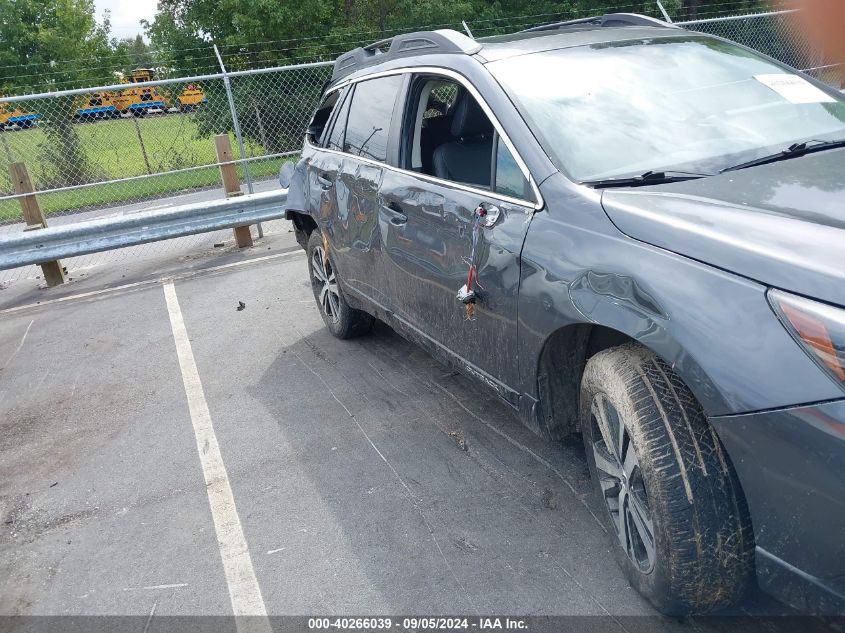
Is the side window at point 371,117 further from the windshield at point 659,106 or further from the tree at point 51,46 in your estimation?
the tree at point 51,46

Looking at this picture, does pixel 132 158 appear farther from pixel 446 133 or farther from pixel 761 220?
pixel 761 220

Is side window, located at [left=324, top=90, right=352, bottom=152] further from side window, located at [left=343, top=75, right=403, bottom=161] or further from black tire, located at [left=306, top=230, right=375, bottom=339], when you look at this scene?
black tire, located at [left=306, top=230, right=375, bottom=339]

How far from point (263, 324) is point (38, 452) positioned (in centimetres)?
217

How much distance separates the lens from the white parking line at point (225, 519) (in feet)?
10.0

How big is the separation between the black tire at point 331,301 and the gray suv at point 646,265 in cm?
88

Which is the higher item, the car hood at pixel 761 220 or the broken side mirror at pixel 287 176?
the car hood at pixel 761 220

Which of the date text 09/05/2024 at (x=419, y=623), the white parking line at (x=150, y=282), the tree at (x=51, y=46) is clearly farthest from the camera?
the tree at (x=51, y=46)

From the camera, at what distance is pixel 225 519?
3.69 metres

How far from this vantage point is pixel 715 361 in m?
2.16

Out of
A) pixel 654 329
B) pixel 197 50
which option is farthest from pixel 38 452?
pixel 197 50

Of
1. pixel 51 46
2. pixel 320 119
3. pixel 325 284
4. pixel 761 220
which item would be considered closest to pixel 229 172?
pixel 320 119

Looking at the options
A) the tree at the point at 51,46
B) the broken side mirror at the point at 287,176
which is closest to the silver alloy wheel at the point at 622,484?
the broken side mirror at the point at 287,176

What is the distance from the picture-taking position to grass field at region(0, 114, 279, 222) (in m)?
13.4

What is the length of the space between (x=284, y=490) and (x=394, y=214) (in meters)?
1.47
